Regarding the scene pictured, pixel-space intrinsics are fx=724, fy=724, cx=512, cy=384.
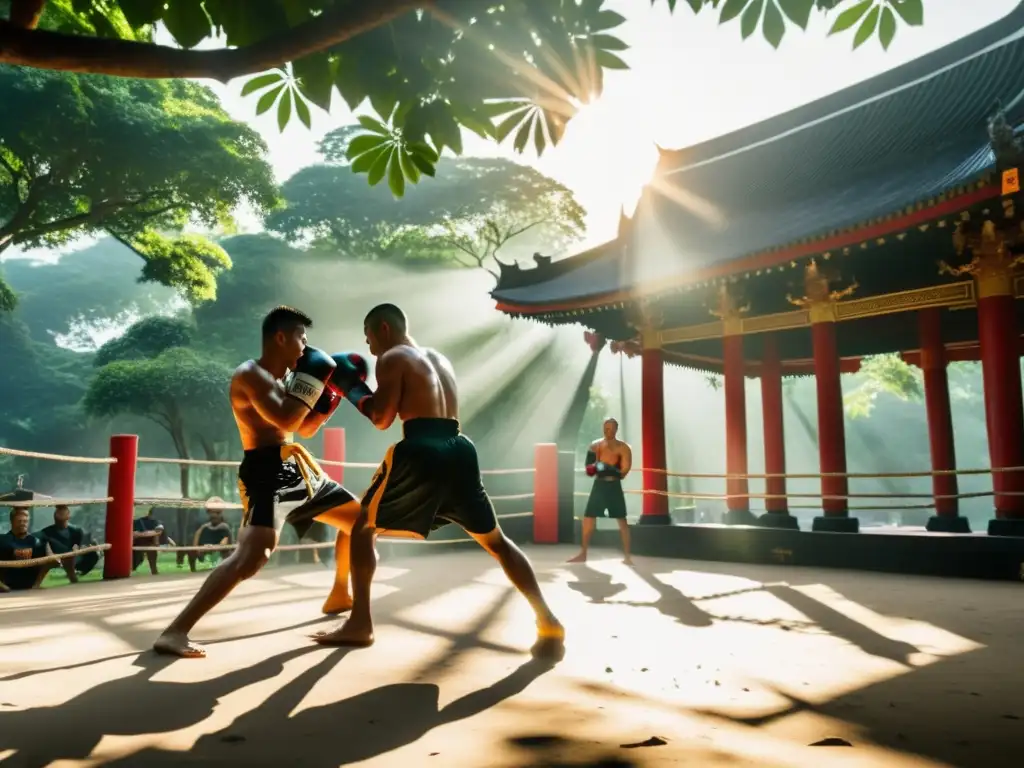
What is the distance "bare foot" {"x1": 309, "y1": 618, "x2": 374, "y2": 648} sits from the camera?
3.31 m

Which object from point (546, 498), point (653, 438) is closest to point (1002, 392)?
point (653, 438)

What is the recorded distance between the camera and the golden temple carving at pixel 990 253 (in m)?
7.86

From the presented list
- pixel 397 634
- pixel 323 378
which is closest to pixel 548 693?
pixel 397 634

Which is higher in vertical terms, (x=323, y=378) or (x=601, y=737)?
(x=323, y=378)

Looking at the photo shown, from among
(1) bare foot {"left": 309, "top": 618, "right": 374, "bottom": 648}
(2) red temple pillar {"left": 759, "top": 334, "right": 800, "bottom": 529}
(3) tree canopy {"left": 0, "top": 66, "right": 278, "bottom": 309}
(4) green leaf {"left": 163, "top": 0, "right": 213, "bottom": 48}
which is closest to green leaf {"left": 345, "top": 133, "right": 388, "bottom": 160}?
(4) green leaf {"left": 163, "top": 0, "right": 213, "bottom": 48}

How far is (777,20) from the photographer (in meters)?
2.13

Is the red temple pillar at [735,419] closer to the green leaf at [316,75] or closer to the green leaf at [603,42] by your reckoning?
the green leaf at [603,42]

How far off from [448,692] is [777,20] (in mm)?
2409

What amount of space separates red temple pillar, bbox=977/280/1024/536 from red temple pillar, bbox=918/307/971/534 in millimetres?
2579

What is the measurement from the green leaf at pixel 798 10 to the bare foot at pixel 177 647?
3.24 m

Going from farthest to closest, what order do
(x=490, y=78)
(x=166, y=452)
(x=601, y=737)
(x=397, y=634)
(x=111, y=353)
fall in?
(x=166, y=452) → (x=111, y=353) → (x=397, y=634) → (x=490, y=78) → (x=601, y=737)

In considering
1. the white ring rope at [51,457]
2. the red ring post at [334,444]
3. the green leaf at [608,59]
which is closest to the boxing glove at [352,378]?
the green leaf at [608,59]

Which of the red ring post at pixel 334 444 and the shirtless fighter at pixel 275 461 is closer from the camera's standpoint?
the shirtless fighter at pixel 275 461

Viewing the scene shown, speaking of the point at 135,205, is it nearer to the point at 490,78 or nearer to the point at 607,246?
the point at 607,246
